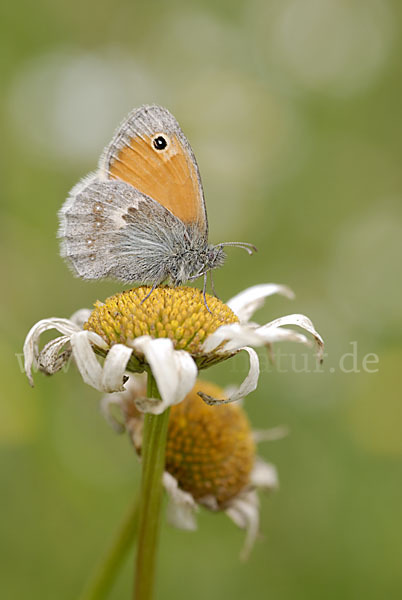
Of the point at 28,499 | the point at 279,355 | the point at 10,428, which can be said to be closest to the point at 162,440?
the point at 10,428

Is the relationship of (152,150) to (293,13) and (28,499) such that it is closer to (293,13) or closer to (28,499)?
(28,499)

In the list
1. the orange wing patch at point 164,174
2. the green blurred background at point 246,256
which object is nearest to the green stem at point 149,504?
the orange wing patch at point 164,174

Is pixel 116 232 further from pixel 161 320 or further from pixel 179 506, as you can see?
pixel 179 506

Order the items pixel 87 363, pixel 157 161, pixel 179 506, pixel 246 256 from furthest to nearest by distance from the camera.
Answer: pixel 246 256 < pixel 157 161 < pixel 179 506 < pixel 87 363

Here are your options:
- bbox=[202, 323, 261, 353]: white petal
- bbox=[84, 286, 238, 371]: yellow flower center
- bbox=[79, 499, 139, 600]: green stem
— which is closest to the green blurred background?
bbox=[79, 499, 139, 600]: green stem

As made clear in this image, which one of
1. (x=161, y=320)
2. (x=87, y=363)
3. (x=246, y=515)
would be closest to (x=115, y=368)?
(x=87, y=363)

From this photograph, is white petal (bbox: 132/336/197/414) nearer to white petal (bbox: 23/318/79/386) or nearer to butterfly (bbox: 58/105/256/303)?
white petal (bbox: 23/318/79/386)

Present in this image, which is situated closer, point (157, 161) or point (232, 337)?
point (232, 337)
